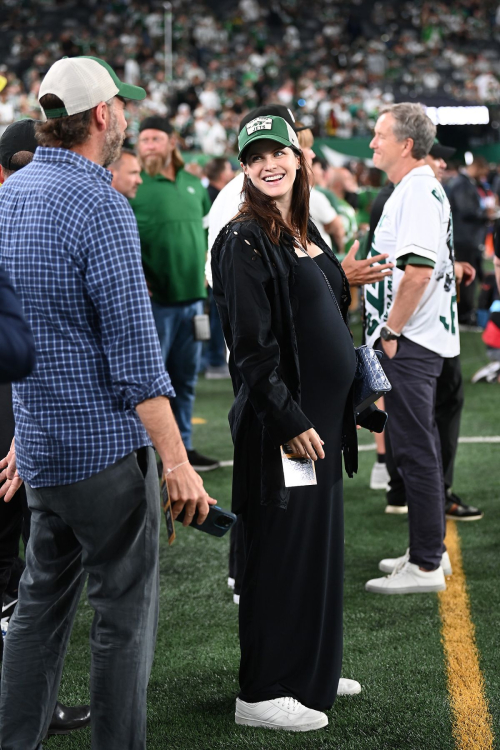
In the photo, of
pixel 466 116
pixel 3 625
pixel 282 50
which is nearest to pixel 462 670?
pixel 3 625

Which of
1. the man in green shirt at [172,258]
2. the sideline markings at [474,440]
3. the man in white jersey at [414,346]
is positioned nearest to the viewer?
the man in white jersey at [414,346]

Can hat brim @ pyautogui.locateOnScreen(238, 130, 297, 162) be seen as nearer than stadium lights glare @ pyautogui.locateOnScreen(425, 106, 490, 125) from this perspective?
Yes

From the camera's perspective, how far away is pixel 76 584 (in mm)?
2576

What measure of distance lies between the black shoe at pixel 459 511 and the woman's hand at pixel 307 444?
8.61ft

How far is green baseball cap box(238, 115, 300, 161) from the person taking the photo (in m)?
3.07

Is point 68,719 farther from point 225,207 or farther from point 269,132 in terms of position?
point 225,207

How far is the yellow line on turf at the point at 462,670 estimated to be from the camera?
9.75ft

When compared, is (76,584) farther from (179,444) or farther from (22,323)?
(22,323)

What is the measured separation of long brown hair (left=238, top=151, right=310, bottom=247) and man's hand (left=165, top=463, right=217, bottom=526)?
0.94 m

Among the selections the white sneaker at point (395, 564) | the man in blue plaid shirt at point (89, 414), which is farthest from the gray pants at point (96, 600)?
the white sneaker at point (395, 564)

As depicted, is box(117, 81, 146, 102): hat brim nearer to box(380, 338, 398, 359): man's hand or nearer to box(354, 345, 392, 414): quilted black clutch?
box(354, 345, 392, 414): quilted black clutch

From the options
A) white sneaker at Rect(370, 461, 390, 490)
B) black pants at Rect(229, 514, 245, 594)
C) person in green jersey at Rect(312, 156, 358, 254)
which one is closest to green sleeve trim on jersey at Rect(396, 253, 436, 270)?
black pants at Rect(229, 514, 245, 594)

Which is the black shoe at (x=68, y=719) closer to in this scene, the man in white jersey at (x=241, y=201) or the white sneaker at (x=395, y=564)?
the man in white jersey at (x=241, y=201)

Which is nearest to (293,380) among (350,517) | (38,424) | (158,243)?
(38,424)
